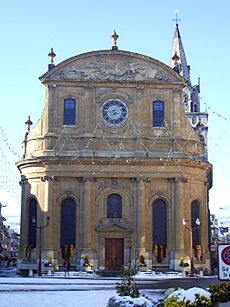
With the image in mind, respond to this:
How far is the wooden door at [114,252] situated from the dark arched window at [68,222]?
9.87ft

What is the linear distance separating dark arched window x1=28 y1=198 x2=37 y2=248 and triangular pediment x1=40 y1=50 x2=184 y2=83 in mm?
11003

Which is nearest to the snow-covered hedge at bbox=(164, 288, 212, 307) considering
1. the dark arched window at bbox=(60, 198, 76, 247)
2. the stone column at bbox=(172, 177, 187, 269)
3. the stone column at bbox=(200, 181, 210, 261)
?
the stone column at bbox=(172, 177, 187, 269)

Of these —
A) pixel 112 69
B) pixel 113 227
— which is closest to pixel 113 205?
pixel 113 227

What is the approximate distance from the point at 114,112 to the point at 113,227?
10128 millimetres

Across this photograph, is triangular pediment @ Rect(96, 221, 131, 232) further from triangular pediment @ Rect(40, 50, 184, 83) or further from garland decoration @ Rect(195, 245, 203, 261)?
triangular pediment @ Rect(40, 50, 184, 83)

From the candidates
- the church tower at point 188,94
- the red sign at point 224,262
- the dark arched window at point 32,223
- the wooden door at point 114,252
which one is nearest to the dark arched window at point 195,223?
the wooden door at point 114,252

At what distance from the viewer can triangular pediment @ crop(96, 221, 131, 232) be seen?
49.4m

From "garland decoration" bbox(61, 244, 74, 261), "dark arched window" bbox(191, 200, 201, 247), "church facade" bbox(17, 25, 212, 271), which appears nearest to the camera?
"garland decoration" bbox(61, 244, 74, 261)

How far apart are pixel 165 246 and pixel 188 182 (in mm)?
5891

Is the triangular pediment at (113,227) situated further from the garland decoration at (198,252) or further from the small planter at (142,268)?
the garland decoration at (198,252)

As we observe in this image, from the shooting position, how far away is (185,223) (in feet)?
161

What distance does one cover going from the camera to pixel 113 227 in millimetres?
49625

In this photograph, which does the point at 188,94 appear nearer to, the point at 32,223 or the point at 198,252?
the point at 198,252

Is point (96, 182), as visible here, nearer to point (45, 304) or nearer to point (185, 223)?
point (185, 223)
